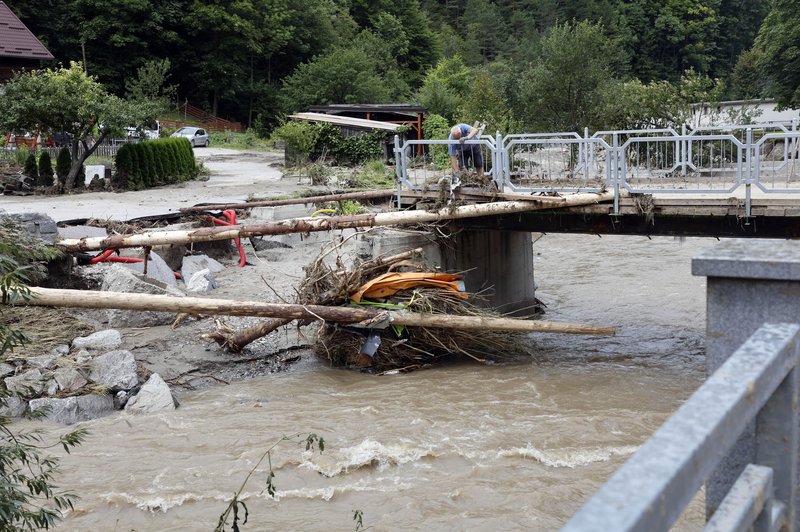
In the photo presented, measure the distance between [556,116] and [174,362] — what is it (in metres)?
21.9

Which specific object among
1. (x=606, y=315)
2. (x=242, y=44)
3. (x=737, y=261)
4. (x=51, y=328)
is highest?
(x=242, y=44)

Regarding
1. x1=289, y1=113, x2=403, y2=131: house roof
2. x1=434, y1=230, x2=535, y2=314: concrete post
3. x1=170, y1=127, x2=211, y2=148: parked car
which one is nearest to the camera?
x1=434, y1=230, x2=535, y2=314: concrete post

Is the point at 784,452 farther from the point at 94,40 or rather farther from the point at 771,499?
the point at 94,40

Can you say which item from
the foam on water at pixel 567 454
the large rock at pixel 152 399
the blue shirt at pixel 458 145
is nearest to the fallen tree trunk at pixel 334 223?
the blue shirt at pixel 458 145

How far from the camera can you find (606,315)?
17.9 meters

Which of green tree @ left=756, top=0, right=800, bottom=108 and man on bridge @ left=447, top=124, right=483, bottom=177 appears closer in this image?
man on bridge @ left=447, top=124, right=483, bottom=177

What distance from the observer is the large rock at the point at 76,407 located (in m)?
11.2

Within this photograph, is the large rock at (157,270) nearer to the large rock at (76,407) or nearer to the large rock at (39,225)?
the large rock at (39,225)

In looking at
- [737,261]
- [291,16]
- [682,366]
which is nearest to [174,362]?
[682,366]

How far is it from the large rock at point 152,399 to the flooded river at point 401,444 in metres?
0.21

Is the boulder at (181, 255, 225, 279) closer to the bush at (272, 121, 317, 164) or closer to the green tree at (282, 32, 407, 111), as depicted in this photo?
the bush at (272, 121, 317, 164)

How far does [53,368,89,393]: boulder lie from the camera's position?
459 inches

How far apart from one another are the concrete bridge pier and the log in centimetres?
173

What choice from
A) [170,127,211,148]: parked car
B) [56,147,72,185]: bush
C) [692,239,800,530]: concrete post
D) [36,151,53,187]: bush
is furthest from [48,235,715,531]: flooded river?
[170,127,211,148]: parked car
